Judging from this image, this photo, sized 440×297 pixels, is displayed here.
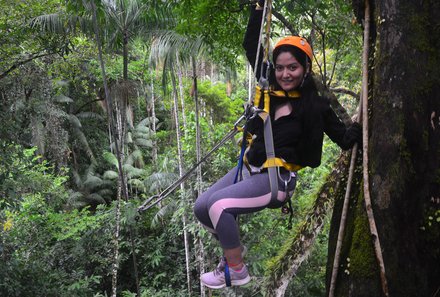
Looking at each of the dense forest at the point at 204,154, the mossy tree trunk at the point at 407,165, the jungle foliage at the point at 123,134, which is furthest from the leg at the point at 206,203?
the jungle foliage at the point at 123,134

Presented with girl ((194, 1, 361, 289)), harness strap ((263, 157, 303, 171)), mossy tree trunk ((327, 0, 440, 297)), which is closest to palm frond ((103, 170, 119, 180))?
girl ((194, 1, 361, 289))

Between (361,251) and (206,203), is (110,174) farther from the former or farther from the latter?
(361,251)

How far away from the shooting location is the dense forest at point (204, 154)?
1469mm

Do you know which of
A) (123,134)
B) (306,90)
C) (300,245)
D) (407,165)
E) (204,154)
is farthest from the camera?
(123,134)

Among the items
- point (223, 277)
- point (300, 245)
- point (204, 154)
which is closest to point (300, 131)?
point (223, 277)

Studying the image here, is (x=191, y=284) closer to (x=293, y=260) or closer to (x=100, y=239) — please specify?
(x=100, y=239)

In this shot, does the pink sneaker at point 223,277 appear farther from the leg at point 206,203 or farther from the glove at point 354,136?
the glove at point 354,136

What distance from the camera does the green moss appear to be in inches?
58.1

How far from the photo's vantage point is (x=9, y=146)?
5.66 m

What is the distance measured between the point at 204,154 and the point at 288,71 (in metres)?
6.94

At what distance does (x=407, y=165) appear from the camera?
146 centimetres

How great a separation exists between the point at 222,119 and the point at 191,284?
153 inches

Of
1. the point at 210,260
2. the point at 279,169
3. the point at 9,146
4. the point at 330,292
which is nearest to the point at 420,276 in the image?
the point at 330,292

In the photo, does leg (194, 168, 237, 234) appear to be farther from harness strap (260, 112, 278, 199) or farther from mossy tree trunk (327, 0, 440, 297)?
mossy tree trunk (327, 0, 440, 297)
